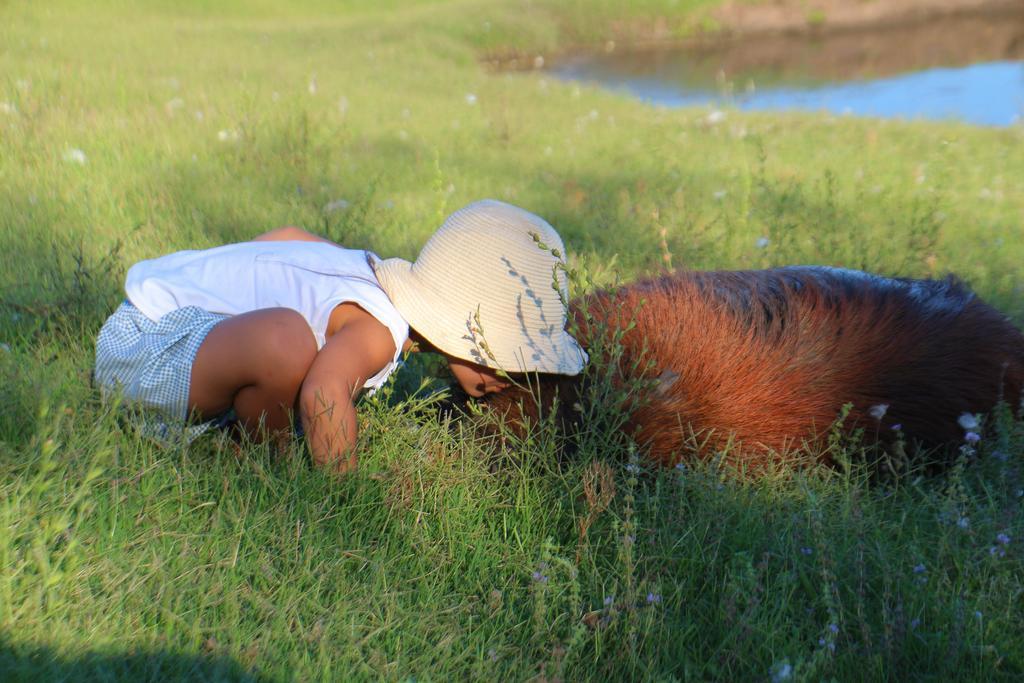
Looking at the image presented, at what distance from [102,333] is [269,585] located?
1183mm

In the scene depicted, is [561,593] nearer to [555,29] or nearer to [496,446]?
[496,446]

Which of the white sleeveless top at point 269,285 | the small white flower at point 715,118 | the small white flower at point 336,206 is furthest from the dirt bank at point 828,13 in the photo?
the white sleeveless top at point 269,285

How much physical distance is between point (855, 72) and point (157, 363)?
17.4 metres

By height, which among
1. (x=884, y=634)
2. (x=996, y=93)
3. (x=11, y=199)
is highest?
(x=11, y=199)

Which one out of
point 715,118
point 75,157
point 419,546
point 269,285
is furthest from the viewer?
point 715,118

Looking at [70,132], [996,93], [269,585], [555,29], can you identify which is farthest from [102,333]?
[555,29]

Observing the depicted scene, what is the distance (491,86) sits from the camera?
1219 cm

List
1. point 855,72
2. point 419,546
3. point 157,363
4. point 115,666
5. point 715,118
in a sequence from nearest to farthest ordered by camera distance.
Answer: point 115,666, point 419,546, point 157,363, point 715,118, point 855,72

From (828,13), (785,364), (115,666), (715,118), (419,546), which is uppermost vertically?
(785,364)

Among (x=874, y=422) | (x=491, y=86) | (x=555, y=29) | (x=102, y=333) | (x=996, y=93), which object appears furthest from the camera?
(x=555, y=29)

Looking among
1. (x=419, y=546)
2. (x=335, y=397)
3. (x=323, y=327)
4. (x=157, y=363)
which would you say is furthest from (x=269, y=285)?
(x=419, y=546)

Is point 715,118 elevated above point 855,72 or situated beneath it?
elevated above

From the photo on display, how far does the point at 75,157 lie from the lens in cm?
546

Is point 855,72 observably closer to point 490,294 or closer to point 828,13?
point 828,13
